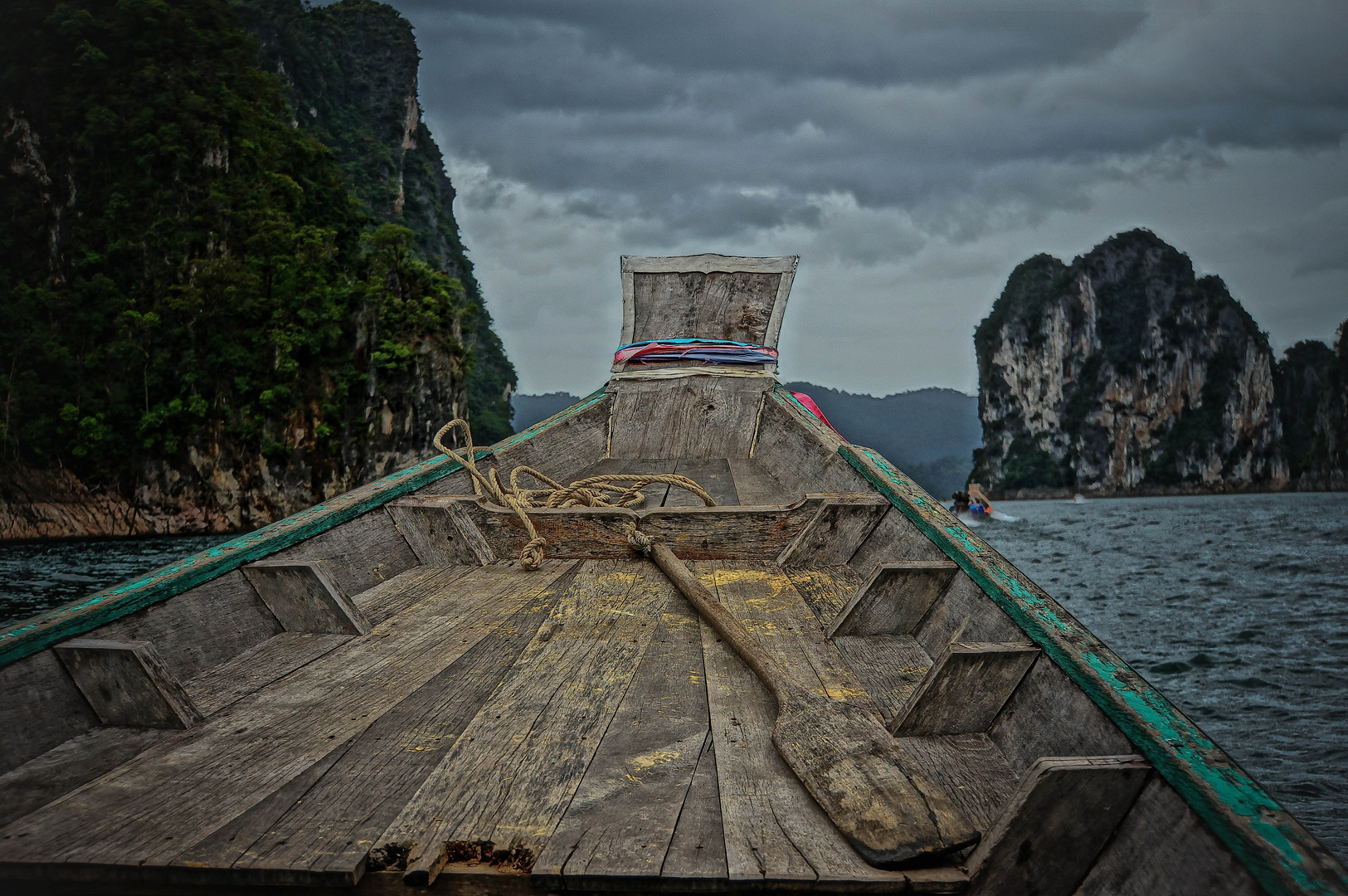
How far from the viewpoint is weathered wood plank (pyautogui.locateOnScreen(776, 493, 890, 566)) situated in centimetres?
236

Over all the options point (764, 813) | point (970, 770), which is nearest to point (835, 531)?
point (970, 770)

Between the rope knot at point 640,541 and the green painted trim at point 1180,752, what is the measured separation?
0.95m

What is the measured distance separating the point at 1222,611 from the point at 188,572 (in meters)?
16.0

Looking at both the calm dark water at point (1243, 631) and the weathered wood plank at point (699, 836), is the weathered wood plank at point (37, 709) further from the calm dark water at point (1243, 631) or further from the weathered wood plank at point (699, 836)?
the calm dark water at point (1243, 631)

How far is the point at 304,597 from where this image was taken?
1.87 m

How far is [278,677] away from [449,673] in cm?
35

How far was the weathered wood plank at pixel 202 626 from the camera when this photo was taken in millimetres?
1573

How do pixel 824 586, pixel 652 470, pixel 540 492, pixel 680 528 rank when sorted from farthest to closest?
pixel 652 470, pixel 540 492, pixel 680 528, pixel 824 586

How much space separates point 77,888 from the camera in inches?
37.8

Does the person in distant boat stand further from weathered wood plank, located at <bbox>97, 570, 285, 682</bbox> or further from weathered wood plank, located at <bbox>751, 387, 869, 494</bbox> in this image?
weathered wood plank, located at <bbox>97, 570, 285, 682</bbox>

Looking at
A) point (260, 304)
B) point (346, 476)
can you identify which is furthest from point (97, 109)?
point (346, 476)

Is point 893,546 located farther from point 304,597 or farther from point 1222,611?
point 1222,611

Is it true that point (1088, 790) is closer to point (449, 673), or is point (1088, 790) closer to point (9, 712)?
point (449, 673)

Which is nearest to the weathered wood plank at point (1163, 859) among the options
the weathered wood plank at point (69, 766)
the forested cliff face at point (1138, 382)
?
the weathered wood plank at point (69, 766)
